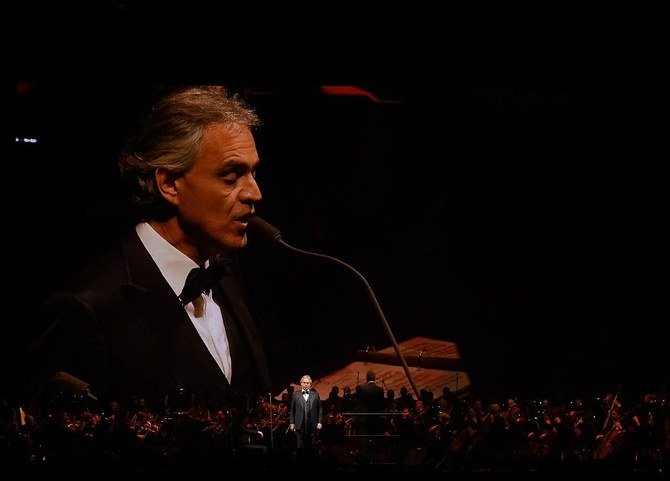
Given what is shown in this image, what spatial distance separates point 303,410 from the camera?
6184mm

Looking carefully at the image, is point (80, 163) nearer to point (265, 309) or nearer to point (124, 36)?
point (124, 36)

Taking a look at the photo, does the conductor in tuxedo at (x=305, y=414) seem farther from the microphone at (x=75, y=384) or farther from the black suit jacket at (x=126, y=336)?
the microphone at (x=75, y=384)

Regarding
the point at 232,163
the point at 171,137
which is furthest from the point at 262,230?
the point at 171,137

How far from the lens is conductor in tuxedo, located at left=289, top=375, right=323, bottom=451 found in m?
6.08

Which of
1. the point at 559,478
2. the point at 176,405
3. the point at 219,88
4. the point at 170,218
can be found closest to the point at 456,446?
the point at 559,478

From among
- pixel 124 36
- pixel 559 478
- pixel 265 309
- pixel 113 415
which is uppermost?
pixel 124 36

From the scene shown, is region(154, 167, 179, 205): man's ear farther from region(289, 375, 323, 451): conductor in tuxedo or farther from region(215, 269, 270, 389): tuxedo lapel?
region(289, 375, 323, 451): conductor in tuxedo

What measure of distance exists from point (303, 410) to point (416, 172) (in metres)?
2.32

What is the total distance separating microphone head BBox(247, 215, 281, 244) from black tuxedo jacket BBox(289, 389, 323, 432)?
110 cm

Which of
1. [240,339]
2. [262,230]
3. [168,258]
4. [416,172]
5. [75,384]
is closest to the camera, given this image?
[75,384]

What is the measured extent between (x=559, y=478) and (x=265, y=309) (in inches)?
128

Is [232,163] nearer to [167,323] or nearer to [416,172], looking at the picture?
[167,323]

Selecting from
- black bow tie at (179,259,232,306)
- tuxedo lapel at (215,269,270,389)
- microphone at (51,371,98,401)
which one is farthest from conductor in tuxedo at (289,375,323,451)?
microphone at (51,371,98,401)

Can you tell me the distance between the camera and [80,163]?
6496mm
